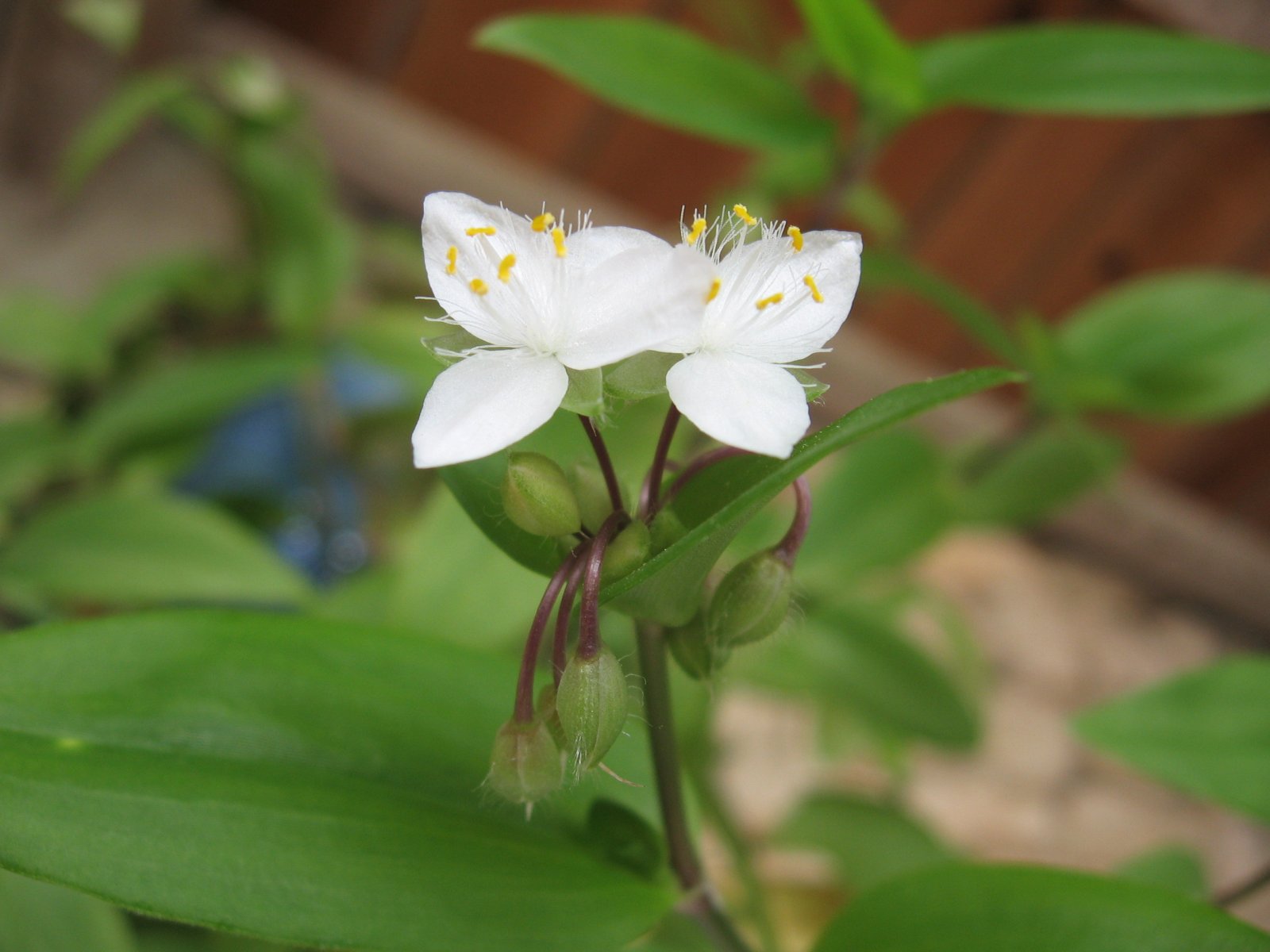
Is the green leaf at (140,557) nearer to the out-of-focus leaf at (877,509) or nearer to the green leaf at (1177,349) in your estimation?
the out-of-focus leaf at (877,509)

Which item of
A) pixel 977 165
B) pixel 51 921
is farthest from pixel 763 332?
pixel 977 165

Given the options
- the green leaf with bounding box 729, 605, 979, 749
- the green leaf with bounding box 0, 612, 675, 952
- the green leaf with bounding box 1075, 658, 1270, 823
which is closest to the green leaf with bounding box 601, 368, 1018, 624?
the green leaf with bounding box 0, 612, 675, 952

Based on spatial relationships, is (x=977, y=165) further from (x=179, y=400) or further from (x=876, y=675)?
(x=179, y=400)

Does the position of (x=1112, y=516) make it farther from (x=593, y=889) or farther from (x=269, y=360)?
(x=593, y=889)

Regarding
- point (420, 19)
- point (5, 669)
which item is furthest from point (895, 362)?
point (5, 669)

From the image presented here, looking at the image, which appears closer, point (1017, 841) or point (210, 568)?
point (210, 568)

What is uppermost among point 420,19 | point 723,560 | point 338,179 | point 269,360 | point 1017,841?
point 420,19

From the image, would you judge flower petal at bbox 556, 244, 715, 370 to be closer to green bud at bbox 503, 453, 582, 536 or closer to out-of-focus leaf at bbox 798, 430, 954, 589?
green bud at bbox 503, 453, 582, 536
